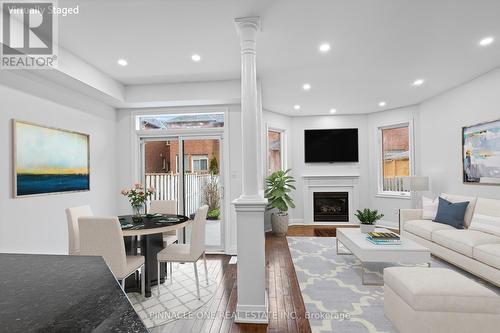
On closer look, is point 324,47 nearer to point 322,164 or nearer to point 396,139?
point 322,164

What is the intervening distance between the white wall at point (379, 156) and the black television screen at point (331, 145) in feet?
1.24

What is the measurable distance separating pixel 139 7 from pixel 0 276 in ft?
7.47

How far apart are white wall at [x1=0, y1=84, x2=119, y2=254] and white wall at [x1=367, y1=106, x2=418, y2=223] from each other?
575 cm

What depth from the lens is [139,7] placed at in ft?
7.33

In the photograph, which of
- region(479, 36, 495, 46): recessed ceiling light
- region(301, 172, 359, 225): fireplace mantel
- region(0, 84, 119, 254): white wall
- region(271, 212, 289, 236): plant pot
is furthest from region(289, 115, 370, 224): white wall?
region(0, 84, 119, 254): white wall

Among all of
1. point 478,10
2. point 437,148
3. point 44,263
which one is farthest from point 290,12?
point 437,148

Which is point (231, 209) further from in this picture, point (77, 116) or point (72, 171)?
point (77, 116)

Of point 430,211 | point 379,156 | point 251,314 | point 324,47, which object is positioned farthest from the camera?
point 379,156

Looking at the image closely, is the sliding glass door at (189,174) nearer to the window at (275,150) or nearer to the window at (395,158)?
the window at (275,150)

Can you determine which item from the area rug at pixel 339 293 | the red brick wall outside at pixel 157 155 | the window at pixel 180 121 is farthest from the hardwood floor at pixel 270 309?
the window at pixel 180 121

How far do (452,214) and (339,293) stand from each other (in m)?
2.29

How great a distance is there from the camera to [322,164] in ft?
21.1

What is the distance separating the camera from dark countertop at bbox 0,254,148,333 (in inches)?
21.6

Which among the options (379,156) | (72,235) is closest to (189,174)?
(72,235)
